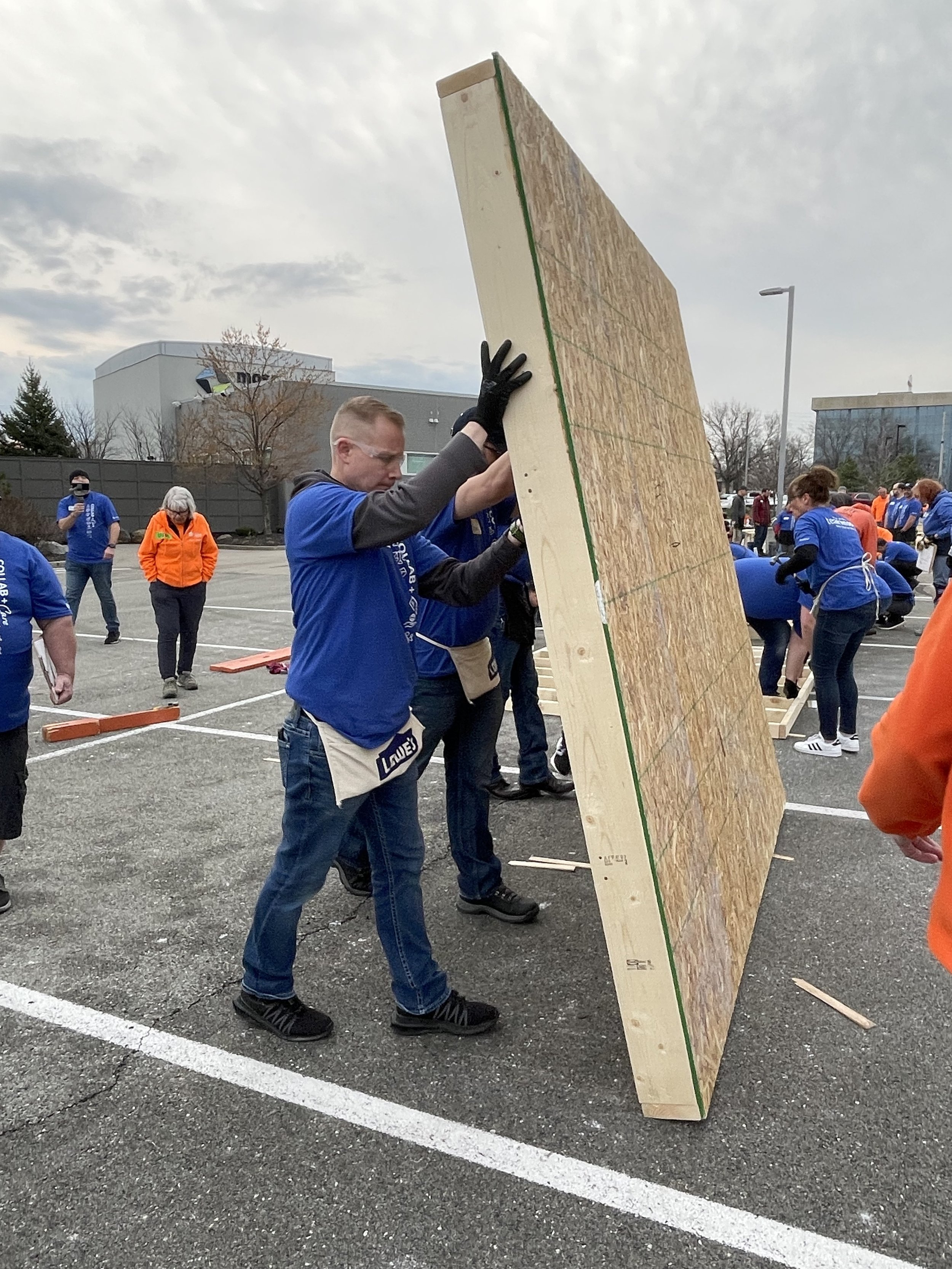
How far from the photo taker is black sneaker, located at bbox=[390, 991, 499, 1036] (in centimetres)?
300

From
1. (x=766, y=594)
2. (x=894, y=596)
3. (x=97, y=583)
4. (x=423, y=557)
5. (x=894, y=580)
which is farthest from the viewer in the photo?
(x=97, y=583)

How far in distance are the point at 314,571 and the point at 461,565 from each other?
66 cm

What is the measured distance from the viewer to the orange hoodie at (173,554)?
8227mm

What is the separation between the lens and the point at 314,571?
2752 mm

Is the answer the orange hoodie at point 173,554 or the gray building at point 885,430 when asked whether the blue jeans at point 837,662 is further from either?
the gray building at point 885,430

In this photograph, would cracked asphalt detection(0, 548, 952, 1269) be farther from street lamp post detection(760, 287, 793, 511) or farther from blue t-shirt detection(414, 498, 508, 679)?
street lamp post detection(760, 287, 793, 511)

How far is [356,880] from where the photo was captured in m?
Answer: 4.14

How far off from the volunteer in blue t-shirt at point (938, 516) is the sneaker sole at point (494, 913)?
1114 cm

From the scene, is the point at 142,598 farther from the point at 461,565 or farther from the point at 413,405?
the point at 413,405

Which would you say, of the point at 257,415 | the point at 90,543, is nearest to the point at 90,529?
the point at 90,543

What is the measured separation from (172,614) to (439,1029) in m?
6.19

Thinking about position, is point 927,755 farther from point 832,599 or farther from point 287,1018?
point 832,599

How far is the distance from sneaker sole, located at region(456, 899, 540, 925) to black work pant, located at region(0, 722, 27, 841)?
6.58 feet

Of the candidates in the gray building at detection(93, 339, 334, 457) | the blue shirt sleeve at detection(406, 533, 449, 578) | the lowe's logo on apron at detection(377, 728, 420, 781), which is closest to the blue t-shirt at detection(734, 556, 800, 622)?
the blue shirt sleeve at detection(406, 533, 449, 578)
